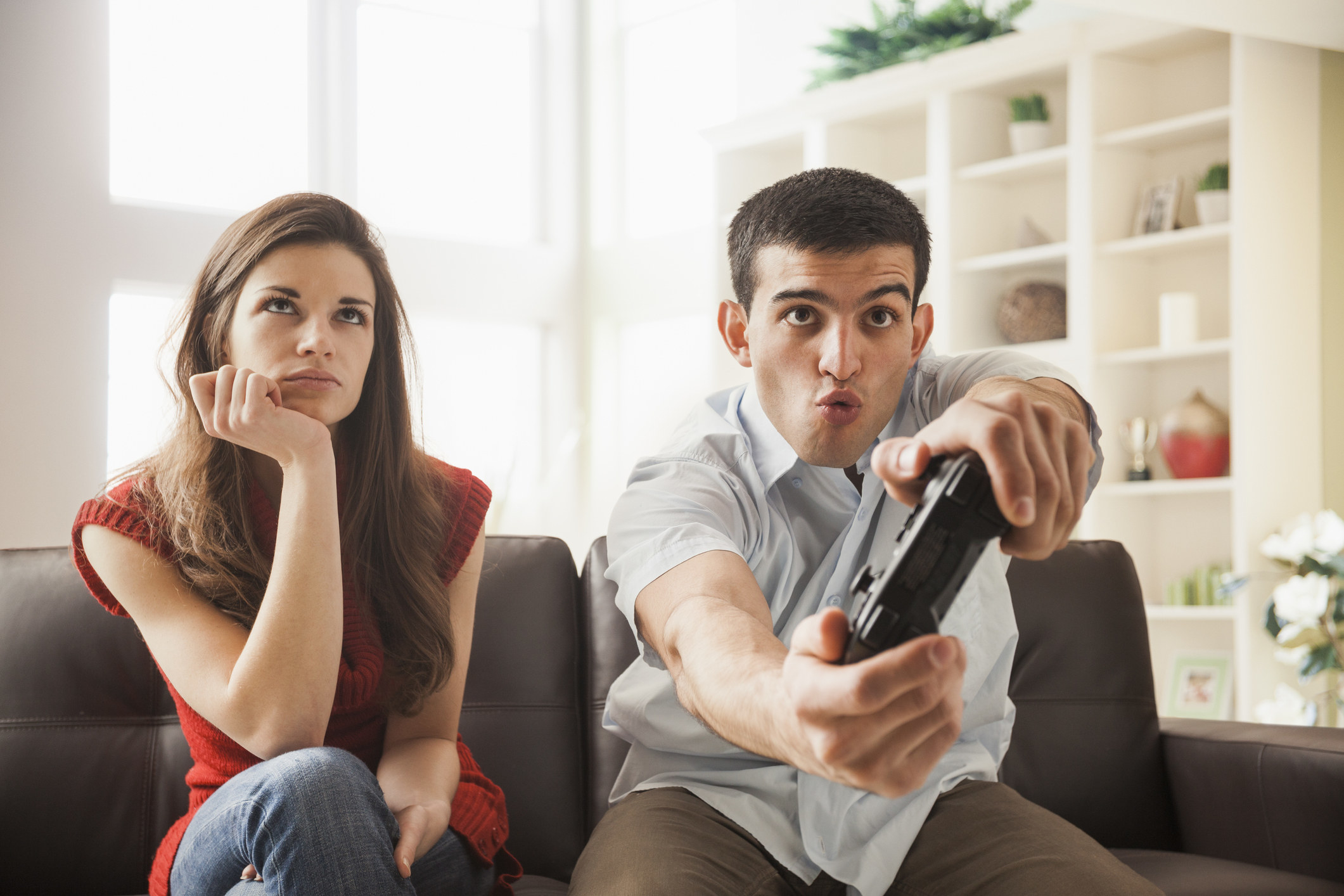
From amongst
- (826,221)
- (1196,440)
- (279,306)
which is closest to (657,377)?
(1196,440)

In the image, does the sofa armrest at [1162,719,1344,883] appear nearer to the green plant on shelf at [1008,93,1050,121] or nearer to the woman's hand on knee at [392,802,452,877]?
the woman's hand on knee at [392,802,452,877]

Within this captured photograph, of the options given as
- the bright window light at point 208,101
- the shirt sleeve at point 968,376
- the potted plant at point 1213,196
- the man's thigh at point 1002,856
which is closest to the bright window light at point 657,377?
the bright window light at point 208,101

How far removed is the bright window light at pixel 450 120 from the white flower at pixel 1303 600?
460 centimetres

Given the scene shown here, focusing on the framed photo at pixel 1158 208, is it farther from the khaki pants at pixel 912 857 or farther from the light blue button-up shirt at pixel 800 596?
the khaki pants at pixel 912 857

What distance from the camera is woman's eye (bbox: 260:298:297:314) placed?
4.87 feet

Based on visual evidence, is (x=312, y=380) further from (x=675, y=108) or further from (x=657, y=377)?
(x=675, y=108)

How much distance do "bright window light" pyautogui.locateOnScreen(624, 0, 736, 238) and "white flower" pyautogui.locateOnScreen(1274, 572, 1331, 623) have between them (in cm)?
378

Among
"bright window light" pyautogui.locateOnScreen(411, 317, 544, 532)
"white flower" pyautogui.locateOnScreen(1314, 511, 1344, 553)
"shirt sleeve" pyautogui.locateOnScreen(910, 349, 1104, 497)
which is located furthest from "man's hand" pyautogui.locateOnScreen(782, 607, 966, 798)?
"bright window light" pyautogui.locateOnScreen(411, 317, 544, 532)

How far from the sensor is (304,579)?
4.47ft

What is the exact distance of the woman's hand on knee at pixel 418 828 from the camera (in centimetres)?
125

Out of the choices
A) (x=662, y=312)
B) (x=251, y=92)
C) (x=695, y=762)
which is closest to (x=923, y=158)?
(x=662, y=312)

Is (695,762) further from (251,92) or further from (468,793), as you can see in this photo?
(251,92)

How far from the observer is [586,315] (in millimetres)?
6984

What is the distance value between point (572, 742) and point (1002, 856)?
72 centimetres
